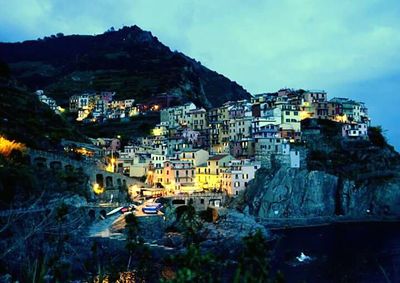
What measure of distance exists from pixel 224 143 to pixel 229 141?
145cm

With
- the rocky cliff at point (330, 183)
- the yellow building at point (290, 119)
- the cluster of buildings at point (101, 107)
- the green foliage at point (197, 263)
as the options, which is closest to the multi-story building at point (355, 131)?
the rocky cliff at point (330, 183)

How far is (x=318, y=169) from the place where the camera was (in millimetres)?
85750

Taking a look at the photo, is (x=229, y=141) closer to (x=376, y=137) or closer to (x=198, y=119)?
(x=198, y=119)

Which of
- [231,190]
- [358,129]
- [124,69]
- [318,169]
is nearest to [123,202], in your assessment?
[231,190]

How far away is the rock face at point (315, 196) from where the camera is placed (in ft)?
263

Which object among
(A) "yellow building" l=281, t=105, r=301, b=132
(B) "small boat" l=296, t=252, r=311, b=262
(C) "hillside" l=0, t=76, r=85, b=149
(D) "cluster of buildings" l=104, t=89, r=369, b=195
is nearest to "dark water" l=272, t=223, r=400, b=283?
(B) "small boat" l=296, t=252, r=311, b=262

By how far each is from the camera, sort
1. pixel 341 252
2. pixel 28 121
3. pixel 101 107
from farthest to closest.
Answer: pixel 101 107 → pixel 28 121 → pixel 341 252

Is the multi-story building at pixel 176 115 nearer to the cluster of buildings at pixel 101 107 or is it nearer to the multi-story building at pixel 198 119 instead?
the multi-story building at pixel 198 119

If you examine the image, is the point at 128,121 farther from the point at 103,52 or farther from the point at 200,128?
the point at 103,52

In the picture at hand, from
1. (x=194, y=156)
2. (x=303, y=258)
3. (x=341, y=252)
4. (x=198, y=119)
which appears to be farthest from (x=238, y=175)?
(x=303, y=258)

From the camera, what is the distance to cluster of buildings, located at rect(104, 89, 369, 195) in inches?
3268

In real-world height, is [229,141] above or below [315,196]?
above

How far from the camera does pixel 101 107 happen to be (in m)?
129

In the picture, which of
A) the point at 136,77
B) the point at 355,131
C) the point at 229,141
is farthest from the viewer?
the point at 136,77
